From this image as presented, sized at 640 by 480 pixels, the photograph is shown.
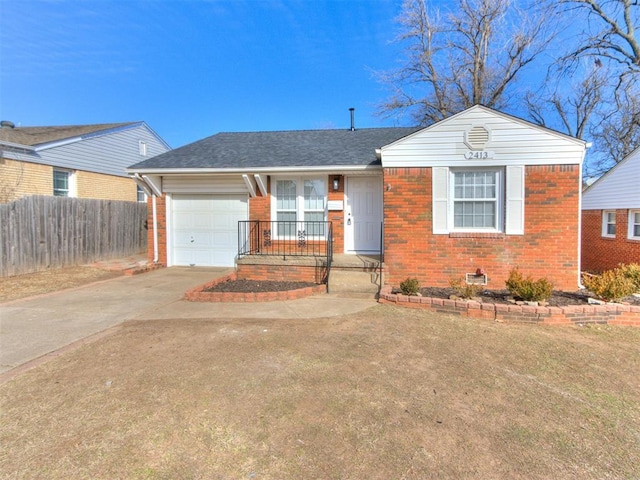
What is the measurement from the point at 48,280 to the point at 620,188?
1834 centimetres

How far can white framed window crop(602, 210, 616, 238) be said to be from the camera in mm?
13701

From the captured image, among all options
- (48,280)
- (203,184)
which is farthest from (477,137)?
(48,280)

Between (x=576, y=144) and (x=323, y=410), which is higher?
(x=576, y=144)

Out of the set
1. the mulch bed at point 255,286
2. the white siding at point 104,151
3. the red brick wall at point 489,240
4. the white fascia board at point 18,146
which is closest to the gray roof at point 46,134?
the white fascia board at point 18,146

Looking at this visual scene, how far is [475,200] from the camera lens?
739cm

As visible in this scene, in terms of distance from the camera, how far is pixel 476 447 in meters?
2.51

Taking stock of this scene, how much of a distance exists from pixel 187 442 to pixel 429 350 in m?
2.88

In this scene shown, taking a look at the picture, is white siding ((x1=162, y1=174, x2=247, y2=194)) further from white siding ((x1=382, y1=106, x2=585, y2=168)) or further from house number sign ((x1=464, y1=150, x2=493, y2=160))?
house number sign ((x1=464, y1=150, x2=493, y2=160))

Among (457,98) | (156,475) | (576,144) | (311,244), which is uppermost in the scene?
(457,98)

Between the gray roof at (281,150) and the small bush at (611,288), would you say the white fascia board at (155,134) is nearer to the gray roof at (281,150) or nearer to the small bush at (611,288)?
the gray roof at (281,150)

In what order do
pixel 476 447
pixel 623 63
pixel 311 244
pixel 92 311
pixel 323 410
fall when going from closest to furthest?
pixel 476 447, pixel 323 410, pixel 92 311, pixel 311 244, pixel 623 63

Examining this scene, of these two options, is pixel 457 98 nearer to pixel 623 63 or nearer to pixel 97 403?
pixel 623 63

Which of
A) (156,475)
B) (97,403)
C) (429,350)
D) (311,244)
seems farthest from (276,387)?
(311,244)

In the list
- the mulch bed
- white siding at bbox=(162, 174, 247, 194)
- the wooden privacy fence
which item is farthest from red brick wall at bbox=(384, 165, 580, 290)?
the wooden privacy fence
